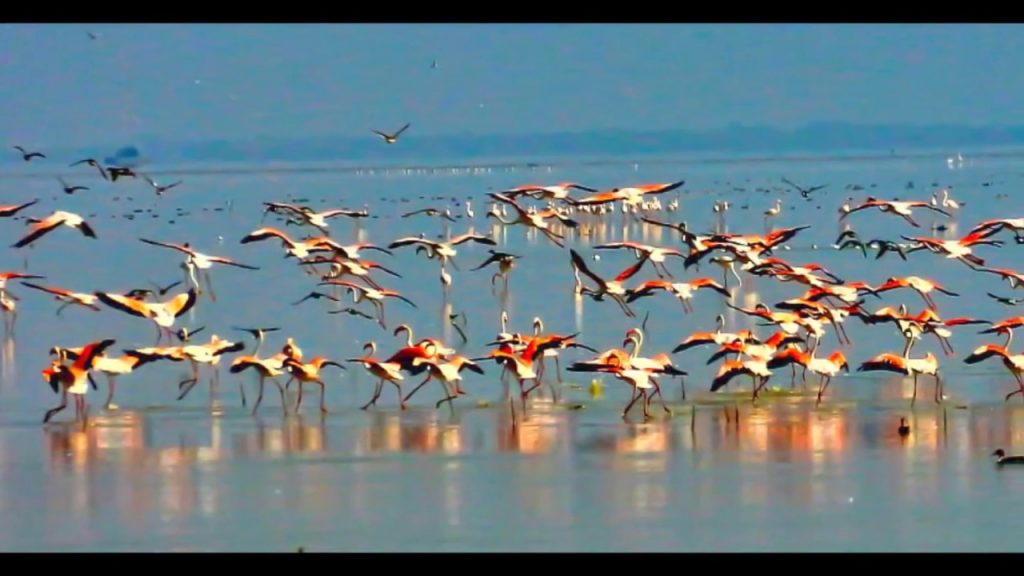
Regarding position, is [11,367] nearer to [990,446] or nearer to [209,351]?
[209,351]

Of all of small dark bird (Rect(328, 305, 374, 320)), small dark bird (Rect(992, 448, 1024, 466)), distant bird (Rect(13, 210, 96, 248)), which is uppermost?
distant bird (Rect(13, 210, 96, 248))

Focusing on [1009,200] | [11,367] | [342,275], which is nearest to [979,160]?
[1009,200]

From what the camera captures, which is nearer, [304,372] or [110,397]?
[304,372]

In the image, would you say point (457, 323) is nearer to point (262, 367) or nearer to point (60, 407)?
point (262, 367)

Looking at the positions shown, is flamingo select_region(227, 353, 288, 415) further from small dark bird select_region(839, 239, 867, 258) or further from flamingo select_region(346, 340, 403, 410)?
small dark bird select_region(839, 239, 867, 258)

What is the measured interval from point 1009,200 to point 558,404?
24070mm

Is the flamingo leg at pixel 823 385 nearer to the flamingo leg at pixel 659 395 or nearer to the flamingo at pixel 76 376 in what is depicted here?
the flamingo leg at pixel 659 395

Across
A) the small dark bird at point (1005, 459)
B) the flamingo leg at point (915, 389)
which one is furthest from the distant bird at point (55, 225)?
the small dark bird at point (1005, 459)

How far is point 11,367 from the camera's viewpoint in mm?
13867

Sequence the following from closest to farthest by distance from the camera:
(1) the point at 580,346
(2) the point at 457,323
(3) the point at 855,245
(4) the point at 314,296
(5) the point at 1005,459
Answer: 1. (5) the point at 1005,459
2. (1) the point at 580,346
3. (2) the point at 457,323
4. (4) the point at 314,296
5. (3) the point at 855,245

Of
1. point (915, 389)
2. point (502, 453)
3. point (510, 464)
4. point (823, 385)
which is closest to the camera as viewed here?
point (510, 464)

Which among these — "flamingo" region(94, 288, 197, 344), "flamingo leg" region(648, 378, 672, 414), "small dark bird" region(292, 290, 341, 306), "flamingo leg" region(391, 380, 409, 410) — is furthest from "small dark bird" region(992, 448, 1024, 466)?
"small dark bird" region(292, 290, 341, 306)

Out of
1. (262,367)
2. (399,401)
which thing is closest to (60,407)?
(262,367)

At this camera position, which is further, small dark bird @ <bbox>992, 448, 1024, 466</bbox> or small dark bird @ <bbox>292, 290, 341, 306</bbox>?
small dark bird @ <bbox>292, 290, 341, 306</bbox>
